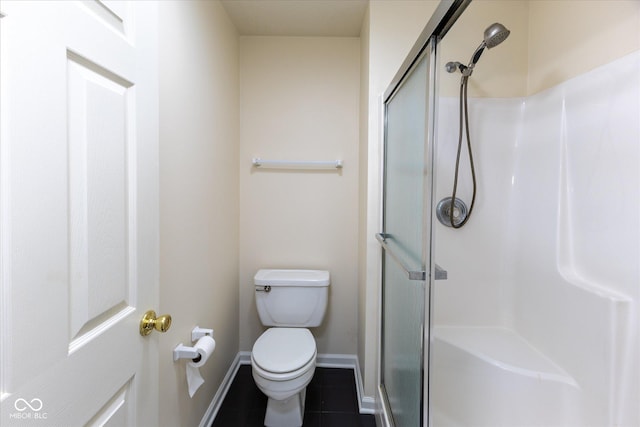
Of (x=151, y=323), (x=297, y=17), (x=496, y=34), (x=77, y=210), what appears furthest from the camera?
(x=297, y=17)

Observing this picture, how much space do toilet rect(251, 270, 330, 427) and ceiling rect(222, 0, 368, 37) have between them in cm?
160

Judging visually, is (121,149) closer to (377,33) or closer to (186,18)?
(186,18)

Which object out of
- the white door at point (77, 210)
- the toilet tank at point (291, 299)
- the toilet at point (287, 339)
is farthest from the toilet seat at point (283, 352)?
the white door at point (77, 210)

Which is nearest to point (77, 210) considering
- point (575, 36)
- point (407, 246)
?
point (407, 246)

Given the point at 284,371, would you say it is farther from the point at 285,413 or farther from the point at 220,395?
the point at 220,395

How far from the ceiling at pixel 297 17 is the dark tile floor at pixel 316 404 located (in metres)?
2.30

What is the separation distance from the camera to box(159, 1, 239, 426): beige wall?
1106mm

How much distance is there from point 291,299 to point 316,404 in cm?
62

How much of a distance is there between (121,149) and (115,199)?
0.39 ft

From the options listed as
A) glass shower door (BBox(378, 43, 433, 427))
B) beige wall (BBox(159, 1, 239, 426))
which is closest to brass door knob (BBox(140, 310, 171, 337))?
beige wall (BBox(159, 1, 239, 426))

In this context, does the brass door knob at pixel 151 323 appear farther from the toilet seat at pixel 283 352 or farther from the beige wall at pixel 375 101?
the beige wall at pixel 375 101

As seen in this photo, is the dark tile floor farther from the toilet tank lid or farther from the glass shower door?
the toilet tank lid

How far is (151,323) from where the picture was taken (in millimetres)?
772

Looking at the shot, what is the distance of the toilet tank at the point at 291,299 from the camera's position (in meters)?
1.84
